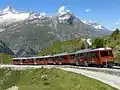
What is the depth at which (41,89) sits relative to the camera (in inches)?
1655

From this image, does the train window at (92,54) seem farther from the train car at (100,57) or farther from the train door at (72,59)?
the train door at (72,59)

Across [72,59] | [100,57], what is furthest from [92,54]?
[72,59]

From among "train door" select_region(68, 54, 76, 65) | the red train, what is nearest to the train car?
the red train

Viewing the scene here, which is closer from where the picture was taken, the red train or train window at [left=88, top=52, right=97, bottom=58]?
the red train

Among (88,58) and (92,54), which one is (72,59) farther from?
(92,54)

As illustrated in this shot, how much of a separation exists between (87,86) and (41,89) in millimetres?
5769

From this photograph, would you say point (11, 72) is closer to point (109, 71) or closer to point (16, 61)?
point (16, 61)

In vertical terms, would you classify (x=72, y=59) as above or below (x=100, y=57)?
above

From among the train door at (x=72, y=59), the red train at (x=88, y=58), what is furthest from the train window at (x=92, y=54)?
the train door at (x=72, y=59)

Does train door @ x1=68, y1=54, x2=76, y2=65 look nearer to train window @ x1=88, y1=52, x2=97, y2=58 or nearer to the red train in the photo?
the red train

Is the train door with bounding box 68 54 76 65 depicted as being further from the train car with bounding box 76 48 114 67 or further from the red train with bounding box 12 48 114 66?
the train car with bounding box 76 48 114 67

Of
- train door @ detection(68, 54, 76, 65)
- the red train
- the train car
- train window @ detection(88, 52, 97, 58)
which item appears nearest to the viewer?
the train car

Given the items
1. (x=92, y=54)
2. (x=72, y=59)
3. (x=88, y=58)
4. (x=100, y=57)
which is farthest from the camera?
(x=72, y=59)

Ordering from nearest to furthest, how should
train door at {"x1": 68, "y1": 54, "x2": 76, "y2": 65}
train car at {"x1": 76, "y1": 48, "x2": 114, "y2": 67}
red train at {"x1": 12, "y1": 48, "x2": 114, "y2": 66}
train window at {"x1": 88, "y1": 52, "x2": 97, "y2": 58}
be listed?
train car at {"x1": 76, "y1": 48, "x2": 114, "y2": 67} < red train at {"x1": 12, "y1": 48, "x2": 114, "y2": 66} < train window at {"x1": 88, "y1": 52, "x2": 97, "y2": 58} < train door at {"x1": 68, "y1": 54, "x2": 76, "y2": 65}
